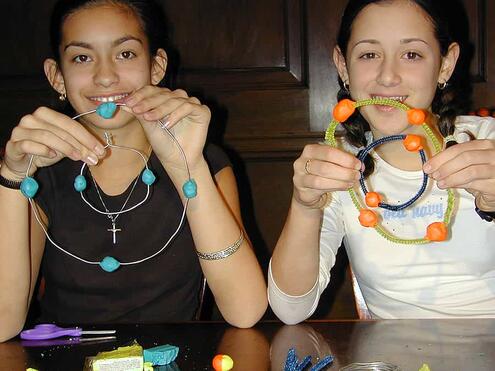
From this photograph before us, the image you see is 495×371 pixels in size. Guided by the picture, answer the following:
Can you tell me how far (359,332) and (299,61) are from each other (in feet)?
5.26

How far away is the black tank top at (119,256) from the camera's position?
1.60 m

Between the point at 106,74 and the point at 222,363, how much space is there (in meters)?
0.76

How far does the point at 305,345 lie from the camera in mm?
1165

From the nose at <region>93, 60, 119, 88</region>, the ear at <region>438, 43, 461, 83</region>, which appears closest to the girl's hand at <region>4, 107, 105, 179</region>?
the nose at <region>93, 60, 119, 88</region>

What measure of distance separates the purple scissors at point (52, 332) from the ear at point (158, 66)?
672 mm

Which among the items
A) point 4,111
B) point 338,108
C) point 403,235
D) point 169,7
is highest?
point 338,108

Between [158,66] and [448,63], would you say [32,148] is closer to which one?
[158,66]

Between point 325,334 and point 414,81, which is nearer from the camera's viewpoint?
point 325,334

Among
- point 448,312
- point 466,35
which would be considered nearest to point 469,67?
point 466,35

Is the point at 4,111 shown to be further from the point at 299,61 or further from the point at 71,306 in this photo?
the point at 71,306

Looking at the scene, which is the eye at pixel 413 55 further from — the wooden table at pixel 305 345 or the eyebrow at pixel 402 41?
the wooden table at pixel 305 345

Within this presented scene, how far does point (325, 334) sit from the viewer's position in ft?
3.97

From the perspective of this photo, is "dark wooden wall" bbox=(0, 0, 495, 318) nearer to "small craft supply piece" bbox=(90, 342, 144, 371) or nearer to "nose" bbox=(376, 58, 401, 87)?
"nose" bbox=(376, 58, 401, 87)

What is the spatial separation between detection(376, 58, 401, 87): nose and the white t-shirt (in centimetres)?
22
